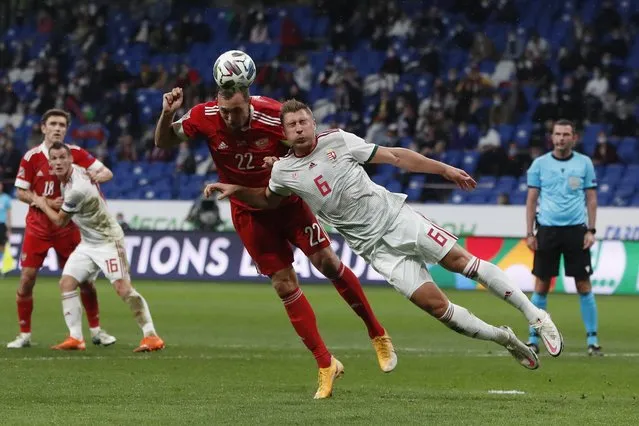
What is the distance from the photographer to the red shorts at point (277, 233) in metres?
10.4

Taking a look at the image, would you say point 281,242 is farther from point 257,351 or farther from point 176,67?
point 176,67

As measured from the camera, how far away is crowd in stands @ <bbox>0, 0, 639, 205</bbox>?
1148 inches

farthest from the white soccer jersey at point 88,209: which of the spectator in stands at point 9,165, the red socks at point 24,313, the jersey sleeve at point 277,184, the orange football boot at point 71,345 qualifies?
the spectator in stands at point 9,165

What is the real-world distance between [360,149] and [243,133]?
1048 millimetres

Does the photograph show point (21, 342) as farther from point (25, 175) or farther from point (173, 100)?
point (173, 100)

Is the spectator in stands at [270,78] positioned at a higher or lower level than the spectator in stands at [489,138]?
higher

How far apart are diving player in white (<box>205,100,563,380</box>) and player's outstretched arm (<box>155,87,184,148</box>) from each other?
74cm

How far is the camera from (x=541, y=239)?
1405 centimetres

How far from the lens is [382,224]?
31.8 feet

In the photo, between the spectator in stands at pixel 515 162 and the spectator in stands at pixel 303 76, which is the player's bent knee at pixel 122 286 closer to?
the spectator in stands at pixel 515 162

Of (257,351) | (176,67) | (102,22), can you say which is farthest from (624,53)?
(257,351)

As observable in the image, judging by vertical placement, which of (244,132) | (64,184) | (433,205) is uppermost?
(244,132)

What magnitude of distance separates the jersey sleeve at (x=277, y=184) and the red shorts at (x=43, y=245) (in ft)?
16.8

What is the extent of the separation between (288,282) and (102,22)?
29.4 m
